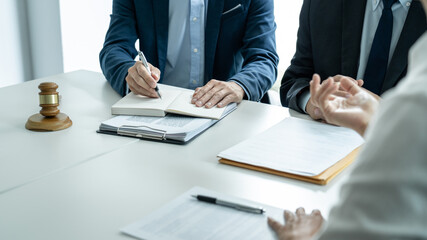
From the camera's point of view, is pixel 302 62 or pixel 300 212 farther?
pixel 302 62

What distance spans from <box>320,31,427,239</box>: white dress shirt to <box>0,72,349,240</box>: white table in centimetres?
48

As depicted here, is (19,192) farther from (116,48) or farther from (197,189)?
(116,48)

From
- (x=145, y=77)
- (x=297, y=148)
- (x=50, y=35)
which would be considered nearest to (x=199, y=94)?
(x=145, y=77)

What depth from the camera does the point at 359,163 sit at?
0.54 metres

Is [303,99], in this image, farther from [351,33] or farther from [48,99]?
[48,99]

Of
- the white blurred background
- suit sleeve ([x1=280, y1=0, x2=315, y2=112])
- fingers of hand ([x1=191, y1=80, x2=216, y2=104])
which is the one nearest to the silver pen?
fingers of hand ([x1=191, y1=80, x2=216, y2=104])

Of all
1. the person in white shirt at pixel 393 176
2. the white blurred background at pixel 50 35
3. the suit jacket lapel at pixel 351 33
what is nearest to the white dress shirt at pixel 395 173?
the person in white shirt at pixel 393 176

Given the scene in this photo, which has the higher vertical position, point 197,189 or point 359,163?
point 359,163

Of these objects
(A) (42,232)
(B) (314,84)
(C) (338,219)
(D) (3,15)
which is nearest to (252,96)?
(B) (314,84)

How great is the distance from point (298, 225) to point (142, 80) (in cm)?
90

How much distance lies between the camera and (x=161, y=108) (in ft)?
5.21

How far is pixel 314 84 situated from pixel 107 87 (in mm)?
993

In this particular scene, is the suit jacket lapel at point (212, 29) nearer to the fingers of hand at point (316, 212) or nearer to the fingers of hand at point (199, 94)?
the fingers of hand at point (199, 94)

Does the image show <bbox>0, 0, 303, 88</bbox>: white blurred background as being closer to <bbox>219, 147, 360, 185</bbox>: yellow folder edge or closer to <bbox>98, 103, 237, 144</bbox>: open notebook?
<bbox>98, 103, 237, 144</bbox>: open notebook
